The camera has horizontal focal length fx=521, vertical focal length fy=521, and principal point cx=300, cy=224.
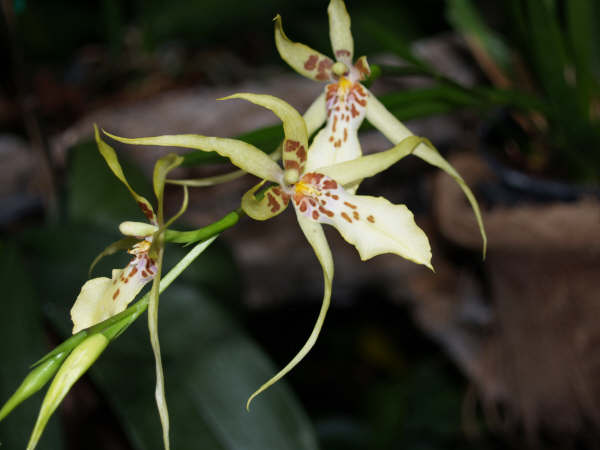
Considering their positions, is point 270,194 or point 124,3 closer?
point 270,194

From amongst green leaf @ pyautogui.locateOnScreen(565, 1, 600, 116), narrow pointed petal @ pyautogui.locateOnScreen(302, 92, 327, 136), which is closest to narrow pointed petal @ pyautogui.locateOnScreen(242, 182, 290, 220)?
narrow pointed petal @ pyautogui.locateOnScreen(302, 92, 327, 136)

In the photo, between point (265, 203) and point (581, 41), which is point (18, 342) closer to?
point (265, 203)

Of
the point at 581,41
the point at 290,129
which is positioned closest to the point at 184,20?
the point at 581,41

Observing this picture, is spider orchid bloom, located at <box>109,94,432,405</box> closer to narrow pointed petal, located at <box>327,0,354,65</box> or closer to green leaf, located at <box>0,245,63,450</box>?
narrow pointed petal, located at <box>327,0,354,65</box>

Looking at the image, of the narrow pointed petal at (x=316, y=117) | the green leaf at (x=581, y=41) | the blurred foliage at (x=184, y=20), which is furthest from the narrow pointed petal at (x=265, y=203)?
the blurred foliage at (x=184, y=20)

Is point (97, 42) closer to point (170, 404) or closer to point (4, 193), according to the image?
point (4, 193)

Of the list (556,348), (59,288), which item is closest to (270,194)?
(59,288)
